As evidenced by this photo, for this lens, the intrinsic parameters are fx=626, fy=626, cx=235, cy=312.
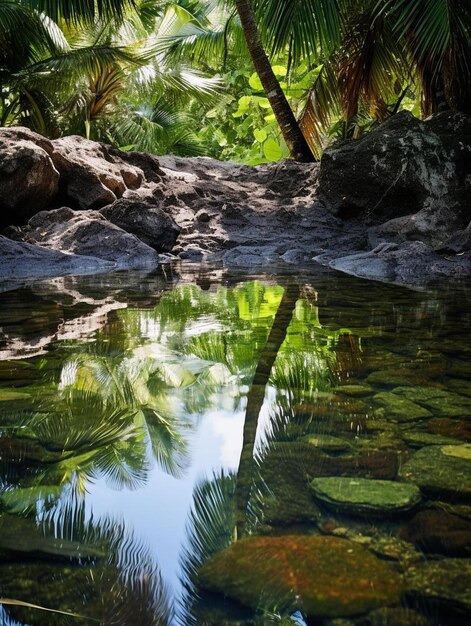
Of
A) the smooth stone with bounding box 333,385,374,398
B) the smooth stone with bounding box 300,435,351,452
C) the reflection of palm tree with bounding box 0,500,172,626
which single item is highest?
the smooth stone with bounding box 333,385,374,398

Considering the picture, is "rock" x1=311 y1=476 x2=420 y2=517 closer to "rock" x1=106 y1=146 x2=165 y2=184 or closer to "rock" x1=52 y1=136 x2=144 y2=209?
"rock" x1=52 y1=136 x2=144 y2=209

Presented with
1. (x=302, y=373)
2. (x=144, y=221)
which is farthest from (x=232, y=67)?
(x=302, y=373)

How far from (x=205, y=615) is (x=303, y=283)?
4.19 meters

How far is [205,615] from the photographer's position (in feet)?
3.04

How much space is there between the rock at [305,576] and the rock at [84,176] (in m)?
7.62

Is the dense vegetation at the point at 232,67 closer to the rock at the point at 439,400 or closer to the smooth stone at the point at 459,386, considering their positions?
the smooth stone at the point at 459,386

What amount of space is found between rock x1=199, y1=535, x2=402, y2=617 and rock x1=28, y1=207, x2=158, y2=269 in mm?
5662

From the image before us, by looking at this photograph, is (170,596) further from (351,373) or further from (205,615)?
(351,373)

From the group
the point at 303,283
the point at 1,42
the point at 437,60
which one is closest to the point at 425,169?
the point at 437,60

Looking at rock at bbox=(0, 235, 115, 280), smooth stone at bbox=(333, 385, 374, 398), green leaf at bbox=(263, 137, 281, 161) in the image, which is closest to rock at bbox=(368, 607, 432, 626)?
smooth stone at bbox=(333, 385, 374, 398)

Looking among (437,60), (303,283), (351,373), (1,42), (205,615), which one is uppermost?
(1,42)

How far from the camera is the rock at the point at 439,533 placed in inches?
42.9

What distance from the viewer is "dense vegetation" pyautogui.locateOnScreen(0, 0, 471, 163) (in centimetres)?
744

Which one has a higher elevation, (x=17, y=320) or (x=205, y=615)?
(x=17, y=320)
